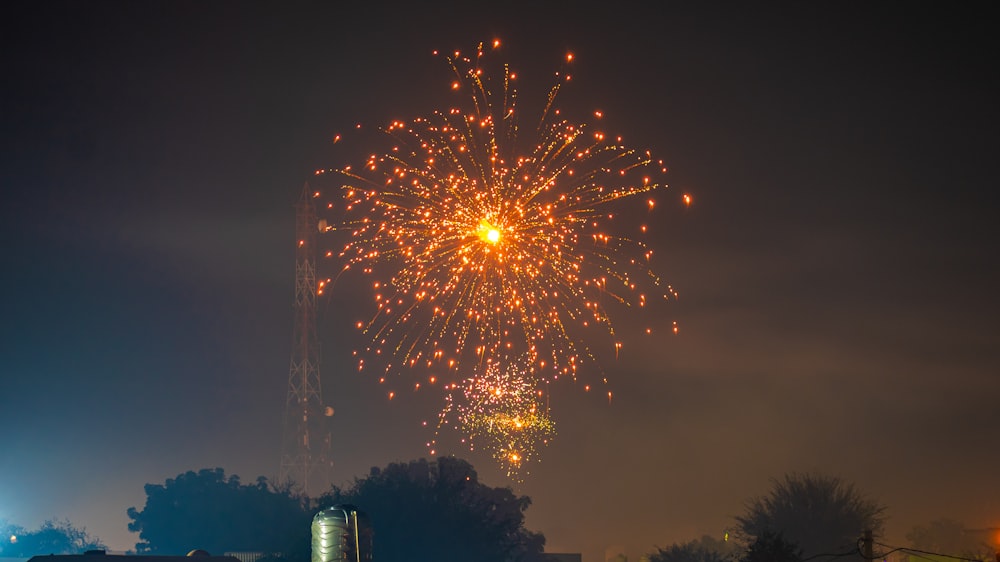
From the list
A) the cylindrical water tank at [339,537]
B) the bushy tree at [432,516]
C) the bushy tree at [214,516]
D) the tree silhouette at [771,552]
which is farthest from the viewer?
the bushy tree at [214,516]

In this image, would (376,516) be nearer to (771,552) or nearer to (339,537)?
(771,552)

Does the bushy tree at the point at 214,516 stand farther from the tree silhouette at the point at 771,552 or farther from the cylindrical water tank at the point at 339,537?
the cylindrical water tank at the point at 339,537

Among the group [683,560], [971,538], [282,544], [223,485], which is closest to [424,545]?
[282,544]

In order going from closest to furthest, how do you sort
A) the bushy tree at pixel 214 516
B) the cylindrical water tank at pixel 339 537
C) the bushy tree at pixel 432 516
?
the cylindrical water tank at pixel 339 537 → the bushy tree at pixel 432 516 → the bushy tree at pixel 214 516

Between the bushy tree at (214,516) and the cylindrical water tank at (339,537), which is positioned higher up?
the bushy tree at (214,516)

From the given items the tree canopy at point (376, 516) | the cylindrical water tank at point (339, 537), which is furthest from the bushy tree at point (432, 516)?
the cylindrical water tank at point (339, 537)

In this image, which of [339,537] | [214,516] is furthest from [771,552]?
[214,516]

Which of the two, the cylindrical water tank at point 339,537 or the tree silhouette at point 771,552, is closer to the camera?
the cylindrical water tank at point 339,537

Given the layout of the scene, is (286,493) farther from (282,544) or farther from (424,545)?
(424,545)
